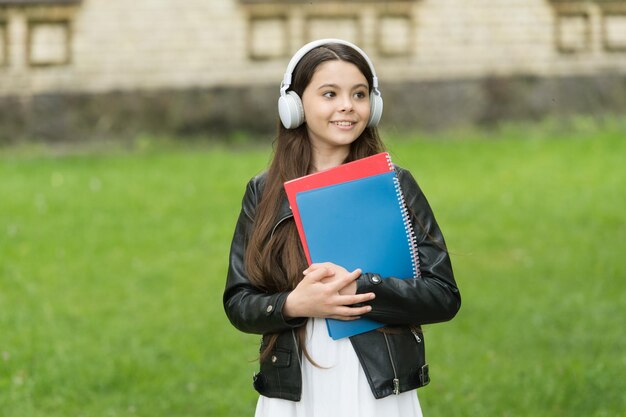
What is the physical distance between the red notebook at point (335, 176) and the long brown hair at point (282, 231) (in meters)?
0.10

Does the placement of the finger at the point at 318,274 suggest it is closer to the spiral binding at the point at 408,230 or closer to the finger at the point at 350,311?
the finger at the point at 350,311

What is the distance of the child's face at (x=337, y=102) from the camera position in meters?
3.54

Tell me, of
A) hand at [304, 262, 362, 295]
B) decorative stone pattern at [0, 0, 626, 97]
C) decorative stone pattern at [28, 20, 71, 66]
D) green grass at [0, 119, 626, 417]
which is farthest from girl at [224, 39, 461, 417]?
decorative stone pattern at [28, 20, 71, 66]

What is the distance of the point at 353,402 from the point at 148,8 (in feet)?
47.7

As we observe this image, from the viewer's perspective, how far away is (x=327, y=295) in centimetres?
335

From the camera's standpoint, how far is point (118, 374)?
23.9ft

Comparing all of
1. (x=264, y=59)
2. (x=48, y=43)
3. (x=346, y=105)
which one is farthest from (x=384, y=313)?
(x=48, y=43)

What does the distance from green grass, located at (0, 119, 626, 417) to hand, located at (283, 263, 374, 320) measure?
327 cm

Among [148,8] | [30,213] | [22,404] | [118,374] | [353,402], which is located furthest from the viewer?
[148,8]

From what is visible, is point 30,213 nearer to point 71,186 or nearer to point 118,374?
point 71,186

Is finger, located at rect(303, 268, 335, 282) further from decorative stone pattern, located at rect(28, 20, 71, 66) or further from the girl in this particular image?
decorative stone pattern, located at rect(28, 20, 71, 66)

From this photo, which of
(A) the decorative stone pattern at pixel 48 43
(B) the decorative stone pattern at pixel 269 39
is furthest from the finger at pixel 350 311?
(A) the decorative stone pattern at pixel 48 43

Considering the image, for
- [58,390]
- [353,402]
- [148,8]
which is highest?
[148,8]

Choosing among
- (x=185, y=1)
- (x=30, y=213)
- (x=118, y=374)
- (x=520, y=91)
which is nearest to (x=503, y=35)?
(x=520, y=91)
